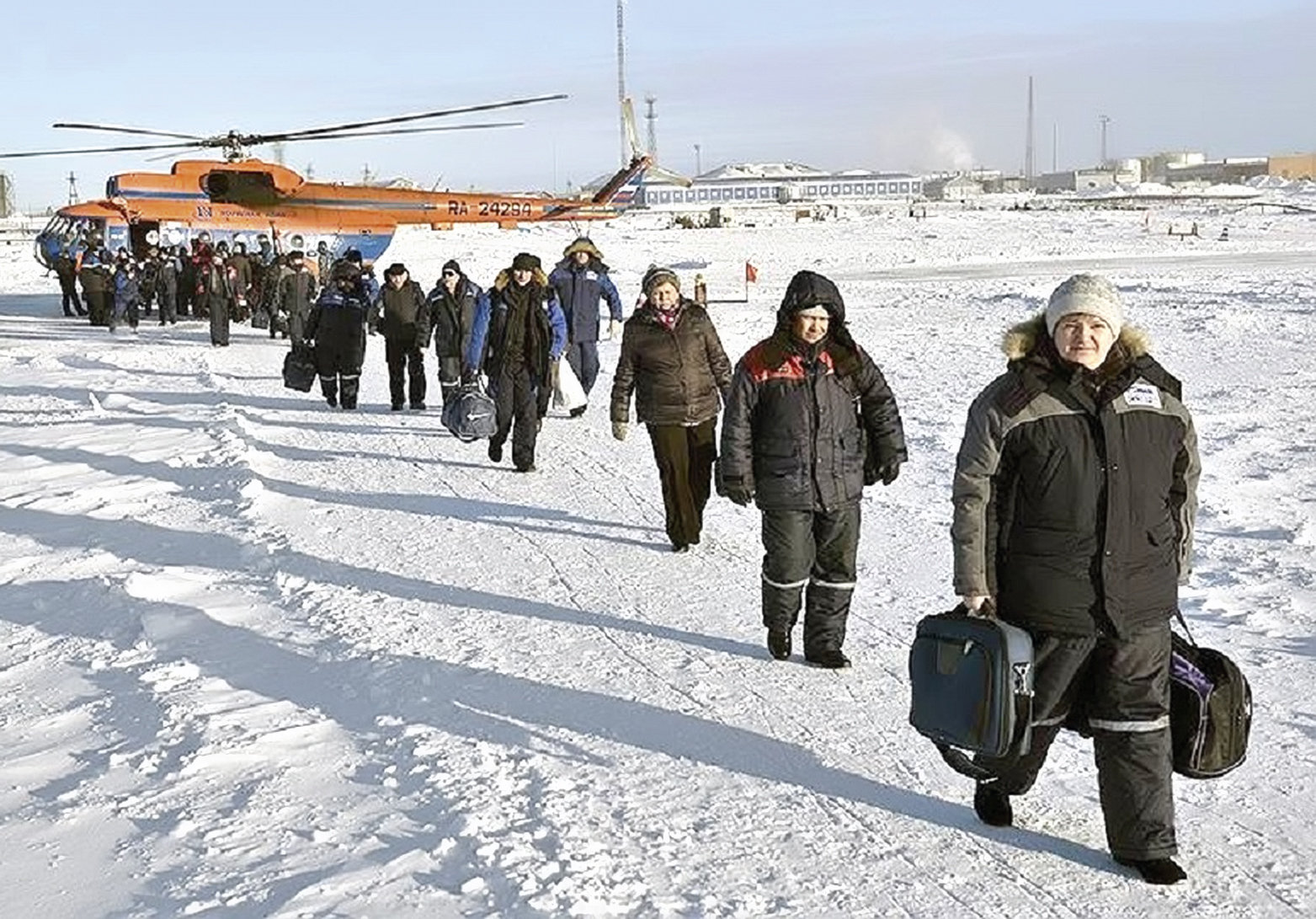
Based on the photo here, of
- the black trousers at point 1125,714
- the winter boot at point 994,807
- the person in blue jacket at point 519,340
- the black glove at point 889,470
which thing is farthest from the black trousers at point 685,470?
the black trousers at point 1125,714

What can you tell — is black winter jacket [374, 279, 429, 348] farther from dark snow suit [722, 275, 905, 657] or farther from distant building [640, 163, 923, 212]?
distant building [640, 163, 923, 212]

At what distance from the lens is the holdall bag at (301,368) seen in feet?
44.6

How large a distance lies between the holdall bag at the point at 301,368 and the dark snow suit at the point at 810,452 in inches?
350

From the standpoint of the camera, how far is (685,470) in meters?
7.57

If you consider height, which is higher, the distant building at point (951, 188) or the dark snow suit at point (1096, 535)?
the distant building at point (951, 188)

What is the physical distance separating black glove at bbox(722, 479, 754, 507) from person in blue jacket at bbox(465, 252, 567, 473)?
4106mm

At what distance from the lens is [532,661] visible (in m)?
5.86

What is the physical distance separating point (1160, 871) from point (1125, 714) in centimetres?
46

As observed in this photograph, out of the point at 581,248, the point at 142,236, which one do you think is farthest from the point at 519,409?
the point at 142,236

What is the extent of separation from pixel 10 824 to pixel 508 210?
74.4 ft

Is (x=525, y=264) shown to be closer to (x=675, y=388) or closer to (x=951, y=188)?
(x=675, y=388)

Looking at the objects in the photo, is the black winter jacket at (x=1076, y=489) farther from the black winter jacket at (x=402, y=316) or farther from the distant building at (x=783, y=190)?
the distant building at (x=783, y=190)

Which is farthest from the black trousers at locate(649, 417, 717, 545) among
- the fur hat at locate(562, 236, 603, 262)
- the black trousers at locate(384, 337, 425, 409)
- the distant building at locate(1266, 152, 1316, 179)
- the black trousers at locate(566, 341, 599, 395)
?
the distant building at locate(1266, 152, 1316, 179)

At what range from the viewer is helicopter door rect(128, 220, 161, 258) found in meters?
27.7
